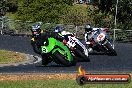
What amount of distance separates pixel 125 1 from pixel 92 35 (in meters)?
15.4

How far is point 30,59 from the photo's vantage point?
22703 millimetres

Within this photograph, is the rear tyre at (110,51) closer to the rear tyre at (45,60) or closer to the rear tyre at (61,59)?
the rear tyre at (61,59)

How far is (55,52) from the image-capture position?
18.4m

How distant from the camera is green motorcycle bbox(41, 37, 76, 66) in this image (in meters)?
18.3

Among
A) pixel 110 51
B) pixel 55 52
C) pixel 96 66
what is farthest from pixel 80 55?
Answer: pixel 110 51

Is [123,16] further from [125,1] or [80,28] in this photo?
[80,28]

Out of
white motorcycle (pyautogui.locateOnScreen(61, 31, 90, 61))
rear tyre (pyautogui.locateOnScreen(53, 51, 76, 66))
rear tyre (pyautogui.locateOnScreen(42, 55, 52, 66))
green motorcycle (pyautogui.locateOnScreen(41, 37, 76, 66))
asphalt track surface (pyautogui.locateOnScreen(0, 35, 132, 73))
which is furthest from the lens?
white motorcycle (pyautogui.locateOnScreen(61, 31, 90, 61))

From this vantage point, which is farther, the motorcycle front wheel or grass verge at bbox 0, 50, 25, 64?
the motorcycle front wheel

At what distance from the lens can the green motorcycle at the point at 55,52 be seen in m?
18.3

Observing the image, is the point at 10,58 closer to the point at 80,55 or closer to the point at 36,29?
the point at 36,29

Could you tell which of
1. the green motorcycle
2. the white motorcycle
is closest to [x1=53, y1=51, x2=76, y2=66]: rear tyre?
the green motorcycle

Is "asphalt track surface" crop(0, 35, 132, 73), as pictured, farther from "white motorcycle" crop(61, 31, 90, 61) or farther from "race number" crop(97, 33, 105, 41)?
"race number" crop(97, 33, 105, 41)

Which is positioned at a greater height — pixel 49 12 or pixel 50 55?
pixel 50 55

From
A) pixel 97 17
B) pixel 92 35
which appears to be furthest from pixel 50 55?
pixel 97 17
